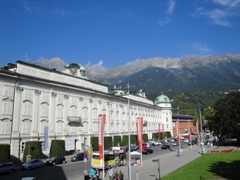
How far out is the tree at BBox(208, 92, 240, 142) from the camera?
2571 inches

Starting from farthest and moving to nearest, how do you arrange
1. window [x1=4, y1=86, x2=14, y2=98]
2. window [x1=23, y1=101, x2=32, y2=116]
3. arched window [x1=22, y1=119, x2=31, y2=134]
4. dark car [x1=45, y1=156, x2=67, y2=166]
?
window [x1=23, y1=101, x2=32, y2=116], arched window [x1=22, y1=119, x2=31, y2=134], window [x1=4, y1=86, x2=14, y2=98], dark car [x1=45, y1=156, x2=67, y2=166]

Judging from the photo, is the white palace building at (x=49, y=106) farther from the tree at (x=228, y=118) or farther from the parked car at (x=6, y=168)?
the tree at (x=228, y=118)

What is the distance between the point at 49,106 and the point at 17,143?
11238 millimetres

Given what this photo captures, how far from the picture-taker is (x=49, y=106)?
2167 inches

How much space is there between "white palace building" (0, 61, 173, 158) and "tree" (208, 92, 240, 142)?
3026cm

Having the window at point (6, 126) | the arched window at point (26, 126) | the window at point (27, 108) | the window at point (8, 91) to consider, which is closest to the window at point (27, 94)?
the window at point (27, 108)

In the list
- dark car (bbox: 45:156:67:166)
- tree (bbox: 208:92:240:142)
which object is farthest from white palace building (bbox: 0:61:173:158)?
tree (bbox: 208:92:240:142)

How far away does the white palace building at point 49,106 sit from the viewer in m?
46.0

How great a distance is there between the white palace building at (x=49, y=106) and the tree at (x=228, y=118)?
3026 centimetres

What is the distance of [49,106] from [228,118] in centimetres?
4653

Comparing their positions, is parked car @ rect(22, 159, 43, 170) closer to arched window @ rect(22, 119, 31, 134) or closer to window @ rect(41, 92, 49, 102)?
arched window @ rect(22, 119, 31, 134)

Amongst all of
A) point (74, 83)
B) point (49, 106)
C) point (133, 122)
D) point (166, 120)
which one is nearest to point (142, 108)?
point (133, 122)

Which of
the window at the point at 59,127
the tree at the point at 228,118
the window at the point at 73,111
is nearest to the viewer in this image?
the window at the point at 59,127

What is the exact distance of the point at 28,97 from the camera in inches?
1980
